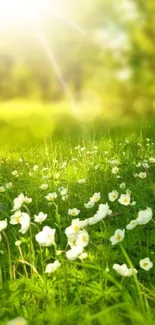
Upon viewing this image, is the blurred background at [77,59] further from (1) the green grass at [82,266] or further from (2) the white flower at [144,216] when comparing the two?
(2) the white flower at [144,216]

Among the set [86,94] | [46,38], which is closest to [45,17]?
[46,38]

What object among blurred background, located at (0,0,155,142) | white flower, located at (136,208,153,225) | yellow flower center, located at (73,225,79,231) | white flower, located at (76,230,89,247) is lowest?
white flower, located at (76,230,89,247)

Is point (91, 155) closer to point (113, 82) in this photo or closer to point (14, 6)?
point (113, 82)

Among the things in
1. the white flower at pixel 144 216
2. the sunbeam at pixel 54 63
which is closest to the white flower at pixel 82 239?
the white flower at pixel 144 216

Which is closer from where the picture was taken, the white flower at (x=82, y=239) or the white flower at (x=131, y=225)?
the white flower at (x=82, y=239)

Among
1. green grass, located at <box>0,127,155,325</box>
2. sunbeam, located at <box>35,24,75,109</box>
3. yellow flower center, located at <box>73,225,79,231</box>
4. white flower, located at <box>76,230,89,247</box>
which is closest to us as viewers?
green grass, located at <box>0,127,155,325</box>

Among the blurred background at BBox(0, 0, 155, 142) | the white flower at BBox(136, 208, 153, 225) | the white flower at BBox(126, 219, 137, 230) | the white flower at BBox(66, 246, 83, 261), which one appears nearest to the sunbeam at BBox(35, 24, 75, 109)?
the blurred background at BBox(0, 0, 155, 142)

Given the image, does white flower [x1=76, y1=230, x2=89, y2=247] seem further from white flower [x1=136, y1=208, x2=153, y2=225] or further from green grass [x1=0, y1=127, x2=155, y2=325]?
white flower [x1=136, y1=208, x2=153, y2=225]

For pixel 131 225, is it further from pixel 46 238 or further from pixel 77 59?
pixel 77 59

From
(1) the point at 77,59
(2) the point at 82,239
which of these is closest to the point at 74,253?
(2) the point at 82,239
